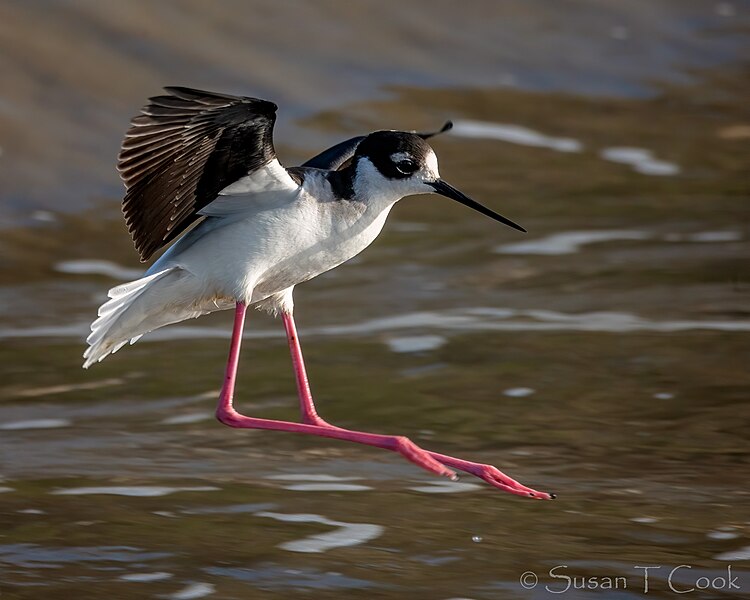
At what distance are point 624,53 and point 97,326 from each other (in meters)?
9.44

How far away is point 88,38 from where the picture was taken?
12438mm

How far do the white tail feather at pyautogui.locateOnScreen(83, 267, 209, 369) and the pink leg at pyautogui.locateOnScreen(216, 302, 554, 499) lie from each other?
0.25m

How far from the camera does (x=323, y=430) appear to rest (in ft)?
21.7

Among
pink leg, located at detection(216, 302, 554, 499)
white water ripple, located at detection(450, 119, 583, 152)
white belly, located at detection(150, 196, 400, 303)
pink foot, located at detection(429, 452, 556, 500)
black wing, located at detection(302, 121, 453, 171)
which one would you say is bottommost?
pink foot, located at detection(429, 452, 556, 500)

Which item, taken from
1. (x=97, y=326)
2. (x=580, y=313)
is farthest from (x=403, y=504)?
(x=580, y=313)

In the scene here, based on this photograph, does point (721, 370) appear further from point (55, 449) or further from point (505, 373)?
point (55, 449)

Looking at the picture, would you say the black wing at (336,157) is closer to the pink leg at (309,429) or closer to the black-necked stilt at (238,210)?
the black-necked stilt at (238,210)

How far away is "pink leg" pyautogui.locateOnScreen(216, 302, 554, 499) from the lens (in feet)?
20.4

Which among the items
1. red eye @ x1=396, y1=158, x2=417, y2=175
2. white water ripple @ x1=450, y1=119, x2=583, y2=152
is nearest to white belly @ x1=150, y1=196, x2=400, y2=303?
red eye @ x1=396, y1=158, x2=417, y2=175

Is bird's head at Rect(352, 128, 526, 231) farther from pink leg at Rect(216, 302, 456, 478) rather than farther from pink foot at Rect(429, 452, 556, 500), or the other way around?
pink foot at Rect(429, 452, 556, 500)

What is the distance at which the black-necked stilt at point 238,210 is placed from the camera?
6094 millimetres

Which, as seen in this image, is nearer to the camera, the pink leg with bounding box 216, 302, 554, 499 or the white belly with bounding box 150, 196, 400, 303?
the pink leg with bounding box 216, 302, 554, 499

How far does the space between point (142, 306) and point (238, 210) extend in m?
0.60

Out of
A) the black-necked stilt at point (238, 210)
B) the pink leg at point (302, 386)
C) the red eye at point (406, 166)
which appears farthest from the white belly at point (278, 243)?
the pink leg at point (302, 386)
